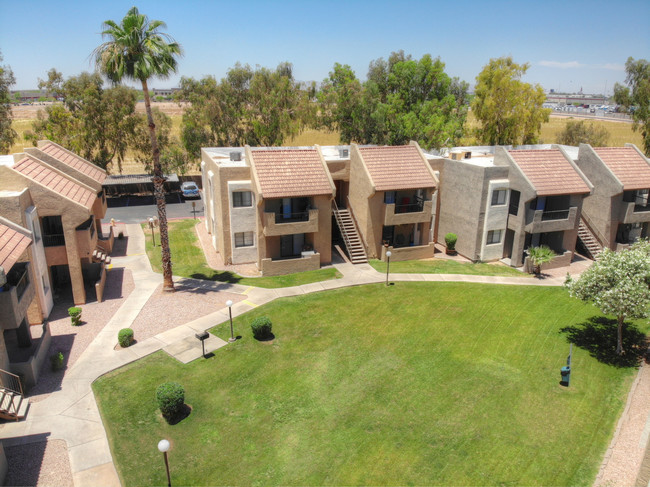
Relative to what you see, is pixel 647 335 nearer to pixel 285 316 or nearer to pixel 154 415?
pixel 285 316

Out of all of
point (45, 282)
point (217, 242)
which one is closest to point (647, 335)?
point (217, 242)

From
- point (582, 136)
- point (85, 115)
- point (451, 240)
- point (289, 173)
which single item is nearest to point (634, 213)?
point (451, 240)


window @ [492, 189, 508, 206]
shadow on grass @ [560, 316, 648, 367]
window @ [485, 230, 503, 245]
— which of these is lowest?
shadow on grass @ [560, 316, 648, 367]

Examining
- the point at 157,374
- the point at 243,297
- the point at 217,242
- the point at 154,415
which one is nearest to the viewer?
the point at 154,415

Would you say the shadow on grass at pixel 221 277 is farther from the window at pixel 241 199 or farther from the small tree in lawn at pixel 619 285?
the small tree in lawn at pixel 619 285

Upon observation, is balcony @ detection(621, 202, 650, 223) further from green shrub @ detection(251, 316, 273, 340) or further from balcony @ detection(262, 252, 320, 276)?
green shrub @ detection(251, 316, 273, 340)

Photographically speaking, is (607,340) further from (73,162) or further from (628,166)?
(73,162)

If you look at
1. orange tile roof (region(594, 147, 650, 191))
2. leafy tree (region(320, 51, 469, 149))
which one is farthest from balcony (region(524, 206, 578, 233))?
leafy tree (region(320, 51, 469, 149))
